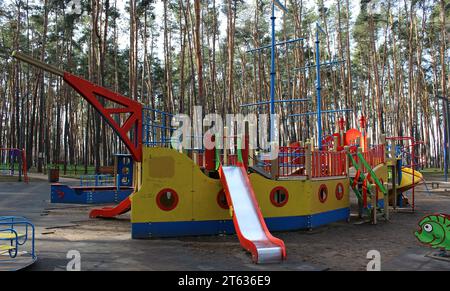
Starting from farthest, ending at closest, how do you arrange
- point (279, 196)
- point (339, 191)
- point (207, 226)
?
point (339, 191) → point (279, 196) → point (207, 226)

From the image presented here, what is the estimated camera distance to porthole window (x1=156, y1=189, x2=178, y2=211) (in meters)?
9.32

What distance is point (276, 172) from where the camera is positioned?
406 inches

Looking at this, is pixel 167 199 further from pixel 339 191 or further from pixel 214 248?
pixel 339 191

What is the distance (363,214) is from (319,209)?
3.49 m

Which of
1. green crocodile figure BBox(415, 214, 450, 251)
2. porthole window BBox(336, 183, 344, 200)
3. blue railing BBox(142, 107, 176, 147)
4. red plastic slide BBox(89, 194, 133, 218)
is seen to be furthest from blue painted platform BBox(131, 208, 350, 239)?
green crocodile figure BBox(415, 214, 450, 251)

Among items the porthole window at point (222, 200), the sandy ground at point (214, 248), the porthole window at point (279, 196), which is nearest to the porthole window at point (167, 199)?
the sandy ground at point (214, 248)

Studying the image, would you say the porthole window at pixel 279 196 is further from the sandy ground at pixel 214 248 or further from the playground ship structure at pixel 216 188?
the sandy ground at pixel 214 248

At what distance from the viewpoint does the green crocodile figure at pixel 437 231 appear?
730 centimetres

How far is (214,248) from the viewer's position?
8188 millimetres

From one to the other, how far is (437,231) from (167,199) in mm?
6054

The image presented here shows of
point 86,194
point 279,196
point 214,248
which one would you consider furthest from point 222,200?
point 86,194
